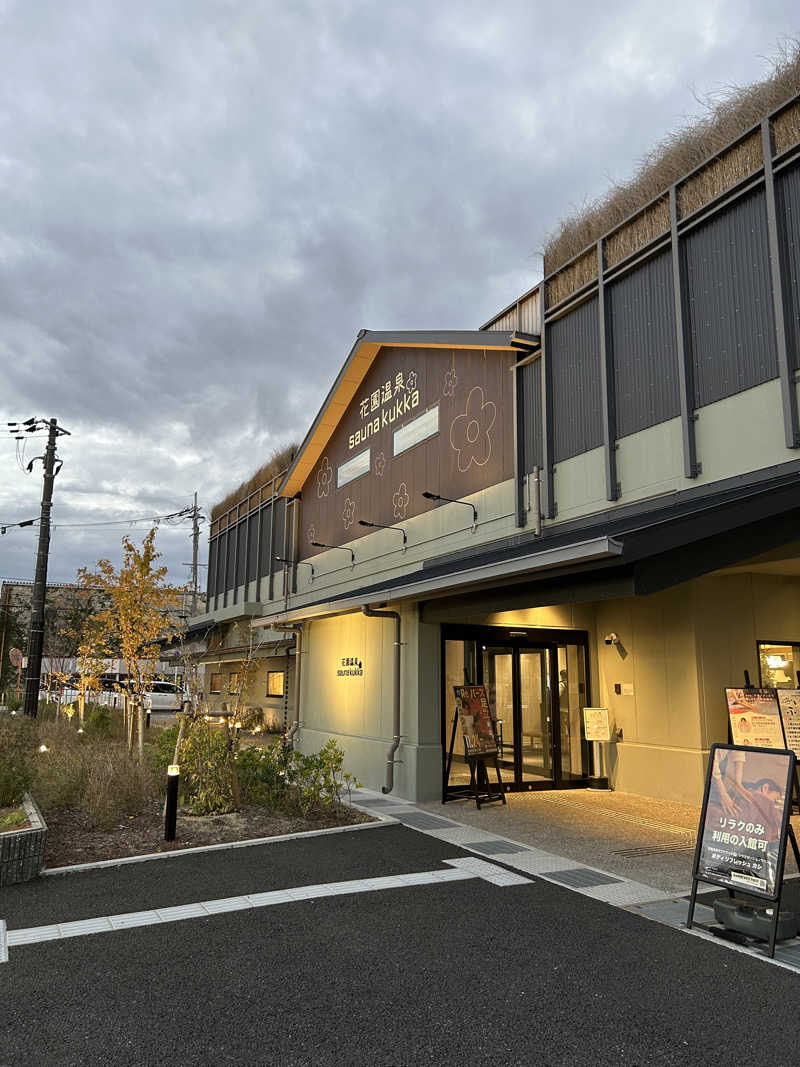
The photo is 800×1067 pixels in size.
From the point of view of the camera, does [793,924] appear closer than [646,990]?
No

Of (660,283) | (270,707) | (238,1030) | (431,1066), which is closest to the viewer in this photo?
(431,1066)

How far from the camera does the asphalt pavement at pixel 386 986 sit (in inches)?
145

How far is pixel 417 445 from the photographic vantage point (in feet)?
47.5

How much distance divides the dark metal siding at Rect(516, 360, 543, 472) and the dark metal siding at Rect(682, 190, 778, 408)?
9.49 feet

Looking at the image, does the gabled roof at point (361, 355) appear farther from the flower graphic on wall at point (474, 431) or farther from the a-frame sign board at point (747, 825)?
the a-frame sign board at point (747, 825)

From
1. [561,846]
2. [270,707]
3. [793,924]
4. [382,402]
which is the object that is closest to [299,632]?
[382,402]

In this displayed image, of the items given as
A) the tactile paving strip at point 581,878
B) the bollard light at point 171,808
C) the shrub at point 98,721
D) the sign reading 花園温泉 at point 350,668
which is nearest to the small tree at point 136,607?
the shrub at point 98,721

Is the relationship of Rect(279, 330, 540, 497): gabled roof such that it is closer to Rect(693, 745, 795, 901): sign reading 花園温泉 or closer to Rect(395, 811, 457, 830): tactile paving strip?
Rect(395, 811, 457, 830): tactile paving strip

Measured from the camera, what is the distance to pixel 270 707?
22.2m

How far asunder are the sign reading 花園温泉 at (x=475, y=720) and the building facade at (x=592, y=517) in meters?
0.49

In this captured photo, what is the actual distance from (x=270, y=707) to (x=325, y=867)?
51.4ft

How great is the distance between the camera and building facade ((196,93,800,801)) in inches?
310

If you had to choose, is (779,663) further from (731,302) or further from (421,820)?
(421,820)

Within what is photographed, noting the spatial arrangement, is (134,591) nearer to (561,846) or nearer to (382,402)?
(382,402)
